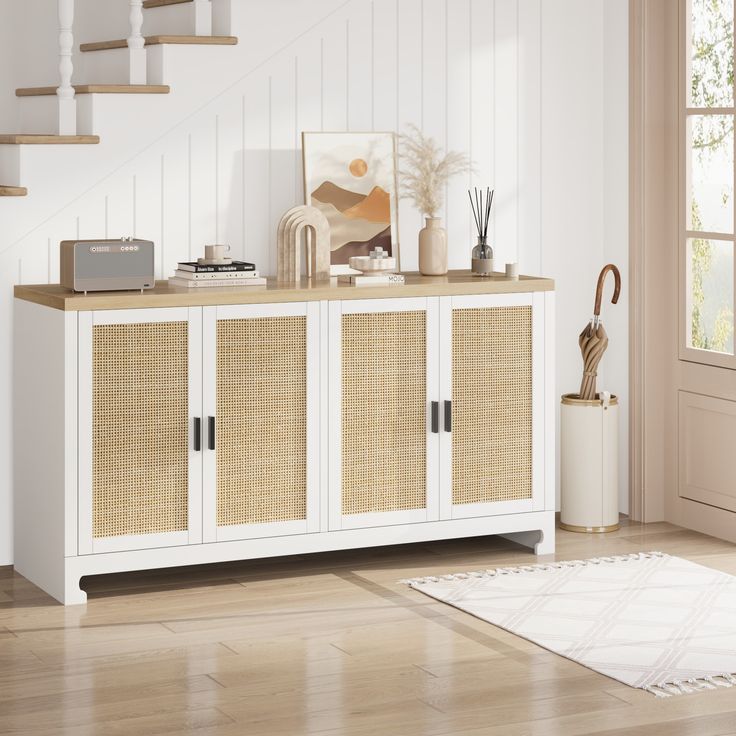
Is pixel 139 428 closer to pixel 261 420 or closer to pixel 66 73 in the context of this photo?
pixel 261 420

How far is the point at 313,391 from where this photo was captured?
452cm

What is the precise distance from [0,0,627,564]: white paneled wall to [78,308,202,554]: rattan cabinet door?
566 millimetres

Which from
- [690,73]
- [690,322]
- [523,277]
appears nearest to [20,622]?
[523,277]

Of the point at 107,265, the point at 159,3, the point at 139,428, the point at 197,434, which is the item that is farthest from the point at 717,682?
the point at 159,3

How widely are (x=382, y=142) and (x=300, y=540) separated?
1498 mm

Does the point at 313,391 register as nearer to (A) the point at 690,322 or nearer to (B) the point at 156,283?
(B) the point at 156,283

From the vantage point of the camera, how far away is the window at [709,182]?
16.5ft

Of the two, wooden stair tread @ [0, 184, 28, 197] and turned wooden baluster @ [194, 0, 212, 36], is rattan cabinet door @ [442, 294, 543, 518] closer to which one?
turned wooden baluster @ [194, 0, 212, 36]

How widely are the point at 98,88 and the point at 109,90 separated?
0.14 feet

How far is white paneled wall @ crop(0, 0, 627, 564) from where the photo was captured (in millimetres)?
4777

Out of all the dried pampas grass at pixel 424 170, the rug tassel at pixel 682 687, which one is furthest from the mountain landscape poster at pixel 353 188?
the rug tassel at pixel 682 687

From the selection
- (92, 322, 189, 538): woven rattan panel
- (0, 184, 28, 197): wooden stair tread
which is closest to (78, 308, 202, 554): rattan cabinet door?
(92, 322, 189, 538): woven rattan panel

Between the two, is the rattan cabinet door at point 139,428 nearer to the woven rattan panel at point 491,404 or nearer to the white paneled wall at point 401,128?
the white paneled wall at point 401,128

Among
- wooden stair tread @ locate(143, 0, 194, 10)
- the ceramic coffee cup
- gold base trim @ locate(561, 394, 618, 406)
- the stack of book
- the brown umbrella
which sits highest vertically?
wooden stair tread @ locate(143, 0, 194, 10)
